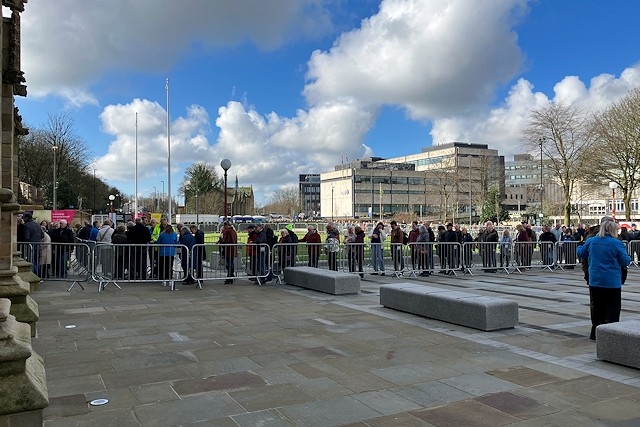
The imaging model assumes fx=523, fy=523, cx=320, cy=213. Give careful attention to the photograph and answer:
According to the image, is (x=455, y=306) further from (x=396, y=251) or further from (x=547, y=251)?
(x=547, y=251)

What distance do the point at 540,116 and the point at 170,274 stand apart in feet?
105

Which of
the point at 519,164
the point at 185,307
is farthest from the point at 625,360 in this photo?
the point at 519,164

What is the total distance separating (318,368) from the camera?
621cm

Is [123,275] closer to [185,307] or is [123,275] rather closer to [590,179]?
[185,307]

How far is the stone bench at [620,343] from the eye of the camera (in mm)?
6145

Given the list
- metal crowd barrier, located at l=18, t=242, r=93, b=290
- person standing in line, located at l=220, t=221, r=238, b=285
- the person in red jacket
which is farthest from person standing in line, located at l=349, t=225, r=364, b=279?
metal crowd barrier, located at l=18, t=242, r=93, b=290

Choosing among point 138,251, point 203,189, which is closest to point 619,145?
point 138,251

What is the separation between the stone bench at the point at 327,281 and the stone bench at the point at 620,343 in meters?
6.71

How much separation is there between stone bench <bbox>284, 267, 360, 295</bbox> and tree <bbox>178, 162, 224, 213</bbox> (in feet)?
279

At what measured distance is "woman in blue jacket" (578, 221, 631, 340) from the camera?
7.36 m

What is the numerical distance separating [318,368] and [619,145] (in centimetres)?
3488

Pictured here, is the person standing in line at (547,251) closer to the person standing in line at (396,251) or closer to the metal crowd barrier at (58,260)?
the person standing in line at (396,251)

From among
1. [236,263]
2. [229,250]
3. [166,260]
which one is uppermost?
[229,250]

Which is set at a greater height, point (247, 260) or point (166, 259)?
point (166, 259)
